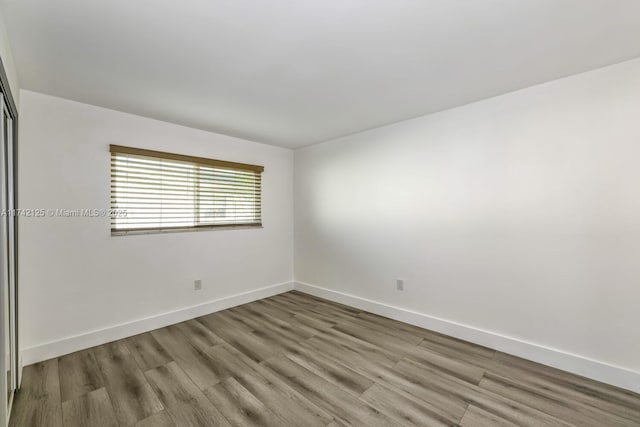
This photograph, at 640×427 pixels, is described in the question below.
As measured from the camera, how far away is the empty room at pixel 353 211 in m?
1.61

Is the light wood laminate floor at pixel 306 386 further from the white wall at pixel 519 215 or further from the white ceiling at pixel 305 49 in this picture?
the white ceiling at pixel 305 49

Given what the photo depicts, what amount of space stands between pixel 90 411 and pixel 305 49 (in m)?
2.72

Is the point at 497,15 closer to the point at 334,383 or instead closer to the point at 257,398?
the point at 334,383

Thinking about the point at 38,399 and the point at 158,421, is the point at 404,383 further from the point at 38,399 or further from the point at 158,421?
the point at 38,399

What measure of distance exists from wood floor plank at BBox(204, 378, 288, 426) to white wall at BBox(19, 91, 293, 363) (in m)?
1.51

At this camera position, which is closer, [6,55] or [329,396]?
[6,55]

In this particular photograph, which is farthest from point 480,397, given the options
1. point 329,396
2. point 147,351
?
point 147,351

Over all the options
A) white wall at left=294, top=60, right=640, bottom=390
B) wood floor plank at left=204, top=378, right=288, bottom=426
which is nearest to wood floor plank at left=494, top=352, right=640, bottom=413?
white wall at left=294, top=60, right=640, bottom=390

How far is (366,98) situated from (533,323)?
96.5 inches

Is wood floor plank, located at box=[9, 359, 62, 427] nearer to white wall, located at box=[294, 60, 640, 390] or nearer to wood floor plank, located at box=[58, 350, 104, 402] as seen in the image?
wood floor plank, located at box=[58, 350, 104, 402]

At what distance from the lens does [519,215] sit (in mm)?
2396

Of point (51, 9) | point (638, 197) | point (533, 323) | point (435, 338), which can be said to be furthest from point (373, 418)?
point (51, 9)

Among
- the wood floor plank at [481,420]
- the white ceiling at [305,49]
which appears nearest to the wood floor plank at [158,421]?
the wood floor plank at [481,420]

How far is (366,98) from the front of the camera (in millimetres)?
2488
